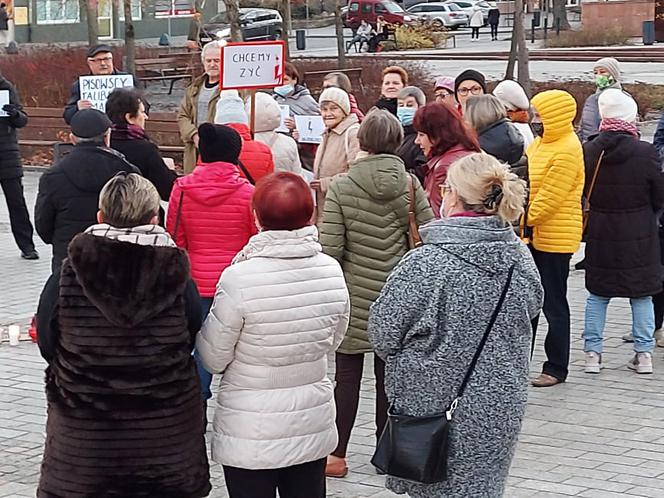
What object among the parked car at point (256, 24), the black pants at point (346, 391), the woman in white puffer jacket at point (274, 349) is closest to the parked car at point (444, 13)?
the parked car at point (256, 24)

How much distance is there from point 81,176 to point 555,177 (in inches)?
110

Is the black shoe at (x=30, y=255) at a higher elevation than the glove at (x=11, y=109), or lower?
lower

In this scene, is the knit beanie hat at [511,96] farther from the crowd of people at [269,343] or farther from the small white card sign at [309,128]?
the crowd of people at [269,343]

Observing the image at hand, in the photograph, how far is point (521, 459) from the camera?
670 centimetres

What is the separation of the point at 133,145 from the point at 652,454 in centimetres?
344

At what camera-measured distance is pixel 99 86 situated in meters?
10.6

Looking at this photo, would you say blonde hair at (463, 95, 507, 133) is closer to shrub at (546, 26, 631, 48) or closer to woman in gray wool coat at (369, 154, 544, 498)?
woman in gray wool coat at (369, 154, 544, 498)

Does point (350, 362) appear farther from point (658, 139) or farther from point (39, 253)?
point (39, 253)

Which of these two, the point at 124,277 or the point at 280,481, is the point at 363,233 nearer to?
the point at 280,481

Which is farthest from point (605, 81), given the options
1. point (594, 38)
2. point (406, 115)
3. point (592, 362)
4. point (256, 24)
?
point (256, 24)

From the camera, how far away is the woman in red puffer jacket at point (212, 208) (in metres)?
6.50

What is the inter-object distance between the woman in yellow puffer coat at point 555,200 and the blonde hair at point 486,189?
10.4ft

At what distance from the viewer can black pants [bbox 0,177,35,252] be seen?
12.2m

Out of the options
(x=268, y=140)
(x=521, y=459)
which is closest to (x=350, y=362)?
(x=521, y=459)
